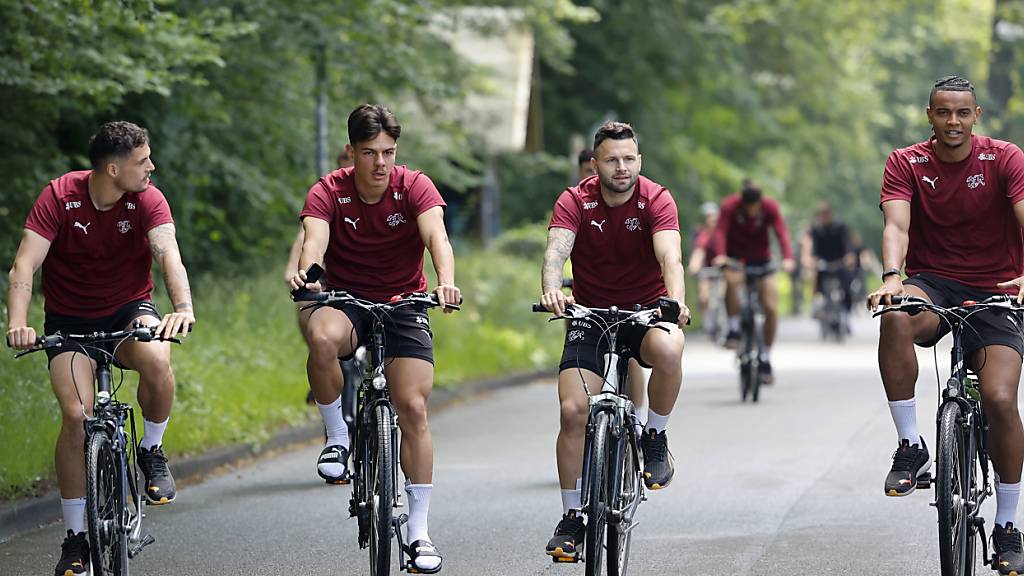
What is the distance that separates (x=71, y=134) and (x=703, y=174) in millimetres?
18600

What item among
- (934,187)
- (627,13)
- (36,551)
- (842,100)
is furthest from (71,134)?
(842,100)

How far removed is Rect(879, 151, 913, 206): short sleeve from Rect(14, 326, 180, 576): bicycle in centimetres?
307

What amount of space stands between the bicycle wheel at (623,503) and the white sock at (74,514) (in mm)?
2209

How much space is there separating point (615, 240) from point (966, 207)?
1494 millimetres

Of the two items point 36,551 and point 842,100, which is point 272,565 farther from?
point 842,100

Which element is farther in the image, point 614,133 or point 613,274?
point 613,274

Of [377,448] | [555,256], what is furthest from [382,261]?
[377,448]

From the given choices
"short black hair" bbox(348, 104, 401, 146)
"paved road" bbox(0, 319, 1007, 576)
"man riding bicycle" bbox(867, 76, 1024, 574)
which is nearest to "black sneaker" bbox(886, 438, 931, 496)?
"man riding bicycle" bbox(867, 76, 1024, 574)

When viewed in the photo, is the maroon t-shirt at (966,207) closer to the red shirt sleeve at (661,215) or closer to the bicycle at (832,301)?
the red shirt sleeve at (661,215)

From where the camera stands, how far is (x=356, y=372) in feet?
36.3

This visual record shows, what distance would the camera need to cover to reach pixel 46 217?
7215 millimetres

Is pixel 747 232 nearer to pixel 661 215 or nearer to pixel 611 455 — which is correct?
pixel 661 215

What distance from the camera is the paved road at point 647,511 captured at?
799 centimetres

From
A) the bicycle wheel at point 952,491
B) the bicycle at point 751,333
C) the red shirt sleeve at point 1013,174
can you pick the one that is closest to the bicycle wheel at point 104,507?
the bicycle wheel at point 952,491
